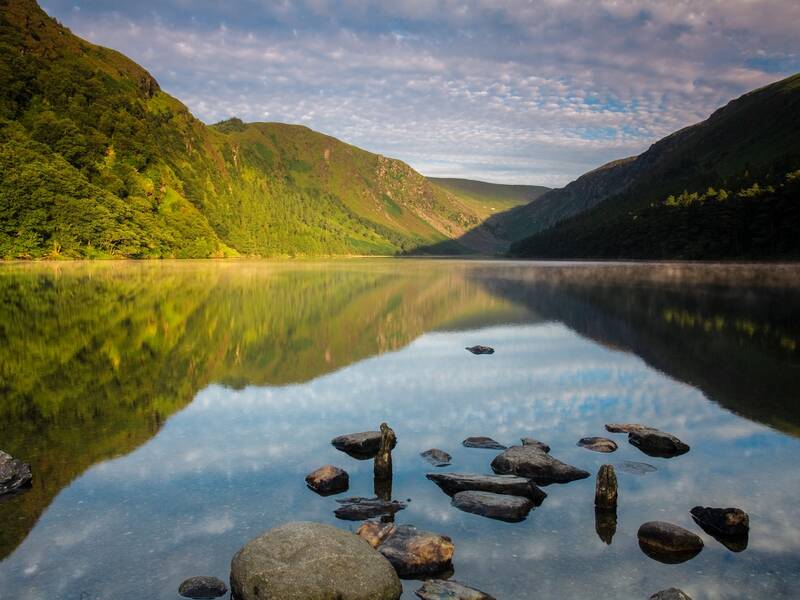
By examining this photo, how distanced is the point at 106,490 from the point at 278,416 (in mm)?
6901

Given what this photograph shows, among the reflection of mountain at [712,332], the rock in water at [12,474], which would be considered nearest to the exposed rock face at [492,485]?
the rock in water at [12,474]

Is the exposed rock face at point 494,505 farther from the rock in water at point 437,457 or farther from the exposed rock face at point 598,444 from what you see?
the exposed rock face at point 598,444

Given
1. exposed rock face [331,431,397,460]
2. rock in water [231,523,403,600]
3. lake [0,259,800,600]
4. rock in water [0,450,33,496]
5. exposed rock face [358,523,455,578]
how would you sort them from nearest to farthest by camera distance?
rock in water [231,523,403,600], exposed rock face [358,523,455,578], lake [0,259,800,600], rock in water [0,450,33,496], exposed rock face [331,431,397,460]

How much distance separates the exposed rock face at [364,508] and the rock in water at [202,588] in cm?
297

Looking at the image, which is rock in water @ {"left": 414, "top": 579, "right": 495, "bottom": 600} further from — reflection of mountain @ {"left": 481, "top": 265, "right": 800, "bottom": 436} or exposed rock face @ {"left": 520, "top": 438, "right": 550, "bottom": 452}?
reflection of mountain @ {"left": 481, "top": 265, "right": 800, "bottom": 436}

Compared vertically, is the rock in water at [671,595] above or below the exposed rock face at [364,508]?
above

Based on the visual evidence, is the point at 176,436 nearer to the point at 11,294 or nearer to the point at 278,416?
the point at 278,416

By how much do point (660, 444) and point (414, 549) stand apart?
30.4 ft

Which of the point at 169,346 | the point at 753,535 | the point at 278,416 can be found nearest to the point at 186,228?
the point at 169,346

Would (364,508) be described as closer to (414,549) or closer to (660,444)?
(414,549)

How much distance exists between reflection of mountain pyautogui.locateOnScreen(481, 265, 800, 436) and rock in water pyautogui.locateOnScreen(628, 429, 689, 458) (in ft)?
13.9

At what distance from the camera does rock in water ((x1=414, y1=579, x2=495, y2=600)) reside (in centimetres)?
A: 849

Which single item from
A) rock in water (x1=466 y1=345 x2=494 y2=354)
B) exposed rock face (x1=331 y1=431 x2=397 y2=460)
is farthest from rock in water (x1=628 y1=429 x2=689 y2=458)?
rock in water (x1=466 y1=345 x2=494 y2=354)

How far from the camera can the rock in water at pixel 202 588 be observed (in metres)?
8.59
